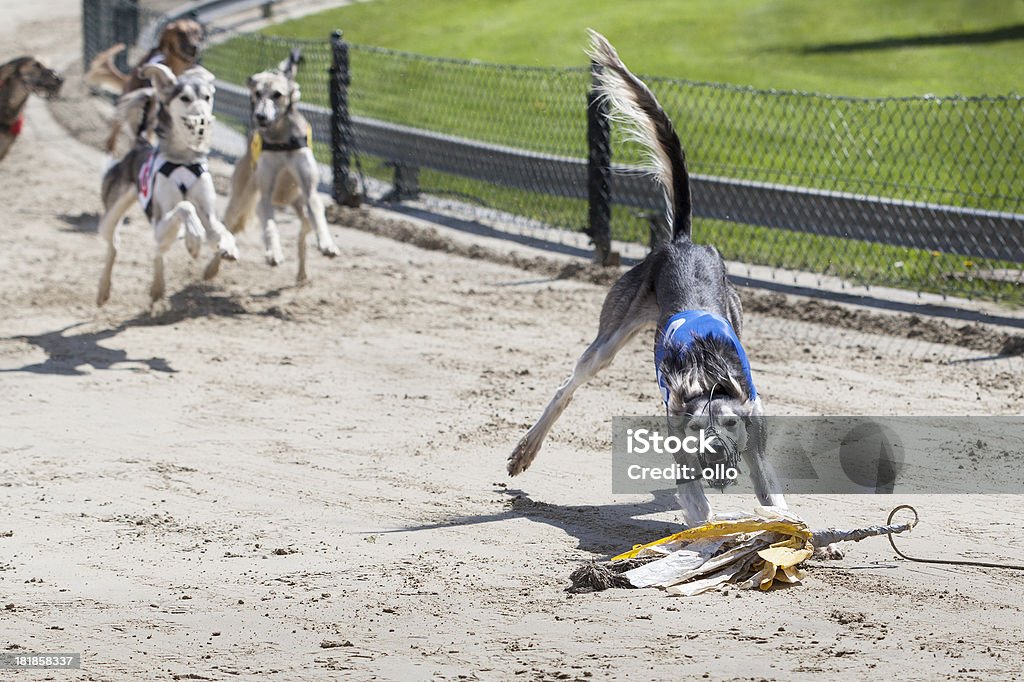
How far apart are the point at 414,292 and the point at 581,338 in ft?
5.38

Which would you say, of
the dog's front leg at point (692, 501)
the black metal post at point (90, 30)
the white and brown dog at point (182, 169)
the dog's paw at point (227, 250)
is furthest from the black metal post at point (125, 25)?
the dog's front leg at point (692, 501)

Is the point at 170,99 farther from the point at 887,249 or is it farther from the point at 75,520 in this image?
the point at 887,249

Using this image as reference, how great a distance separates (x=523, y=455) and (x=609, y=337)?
1.95ft

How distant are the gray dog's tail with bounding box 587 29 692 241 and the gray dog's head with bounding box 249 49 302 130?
3968 mm

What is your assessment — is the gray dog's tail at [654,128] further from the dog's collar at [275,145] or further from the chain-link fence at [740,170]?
the dog's collar at [275,145]

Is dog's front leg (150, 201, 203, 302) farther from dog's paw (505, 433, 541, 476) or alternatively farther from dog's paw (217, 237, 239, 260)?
dog's paw (505, 433, 541, 476)

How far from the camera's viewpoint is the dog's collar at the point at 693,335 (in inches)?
187

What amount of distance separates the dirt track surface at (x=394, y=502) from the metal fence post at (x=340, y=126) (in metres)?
2.97

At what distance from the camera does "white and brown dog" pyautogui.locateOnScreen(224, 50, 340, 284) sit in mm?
9070

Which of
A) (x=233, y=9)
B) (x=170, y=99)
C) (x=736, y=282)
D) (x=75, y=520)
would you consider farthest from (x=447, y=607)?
(x=233, y=9)

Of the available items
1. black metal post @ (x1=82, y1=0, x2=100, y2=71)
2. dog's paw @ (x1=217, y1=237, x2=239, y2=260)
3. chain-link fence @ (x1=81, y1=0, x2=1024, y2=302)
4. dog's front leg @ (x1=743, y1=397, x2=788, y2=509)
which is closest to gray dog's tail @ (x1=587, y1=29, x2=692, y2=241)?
dog's front leg @ (x1=743, y1=397, x2=788, y2=509)

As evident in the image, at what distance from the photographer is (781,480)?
18.5ft

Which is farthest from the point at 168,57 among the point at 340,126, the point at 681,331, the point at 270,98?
the point at 681,331

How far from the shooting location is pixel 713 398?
4539 millimetres
